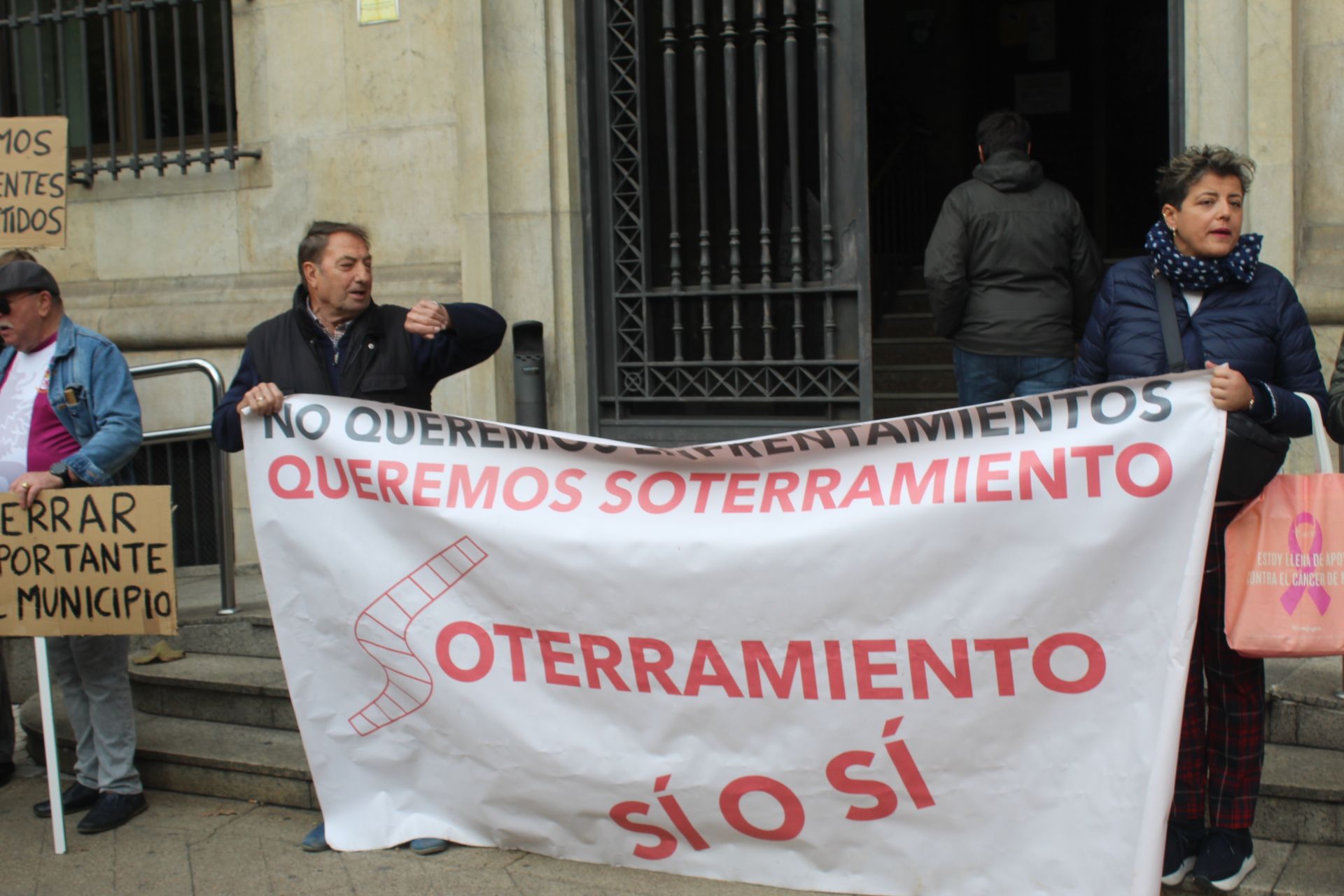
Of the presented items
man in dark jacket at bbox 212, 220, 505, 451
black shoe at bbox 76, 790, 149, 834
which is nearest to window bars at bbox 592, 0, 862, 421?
man in dark jacket at bbox 212, 220, 505, 451

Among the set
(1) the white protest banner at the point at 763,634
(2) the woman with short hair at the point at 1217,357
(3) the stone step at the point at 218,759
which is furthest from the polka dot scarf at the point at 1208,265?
(3) the stone step at the point at 218,759

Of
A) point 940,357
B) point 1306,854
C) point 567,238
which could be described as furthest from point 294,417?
point 940,357

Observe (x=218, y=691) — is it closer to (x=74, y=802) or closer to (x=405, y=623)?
A: (x=74, y=802)

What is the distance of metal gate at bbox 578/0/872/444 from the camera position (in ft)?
20.7

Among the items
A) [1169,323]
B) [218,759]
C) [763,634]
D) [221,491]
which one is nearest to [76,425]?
[221,491]

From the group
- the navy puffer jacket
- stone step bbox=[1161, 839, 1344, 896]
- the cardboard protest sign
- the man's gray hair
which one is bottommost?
stone step bbox=[1161, 839, 1344, 896]

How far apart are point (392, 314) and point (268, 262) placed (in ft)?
10.5

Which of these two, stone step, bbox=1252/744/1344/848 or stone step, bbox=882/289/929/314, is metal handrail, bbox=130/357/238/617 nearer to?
stone step, bbox=1252/744/1344/848

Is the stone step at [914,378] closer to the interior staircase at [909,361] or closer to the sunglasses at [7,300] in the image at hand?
the interior staircase at [909,361]

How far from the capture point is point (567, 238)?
265 inches

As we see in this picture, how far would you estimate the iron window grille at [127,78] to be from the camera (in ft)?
25.6

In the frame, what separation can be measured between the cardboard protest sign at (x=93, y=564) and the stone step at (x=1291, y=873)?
3293 mm

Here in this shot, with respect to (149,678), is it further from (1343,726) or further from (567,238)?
(1343,726)

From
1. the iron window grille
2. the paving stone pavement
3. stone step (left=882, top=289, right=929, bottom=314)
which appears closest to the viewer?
the paving stone pavement
